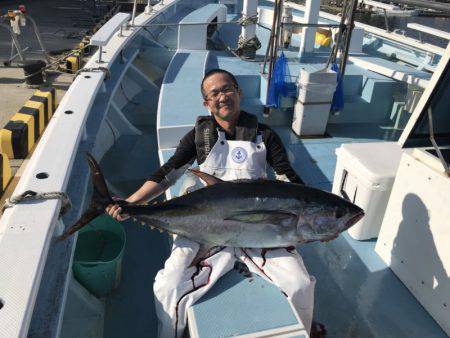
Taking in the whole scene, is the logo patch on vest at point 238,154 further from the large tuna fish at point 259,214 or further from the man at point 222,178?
the large tuna fish at point 259,214

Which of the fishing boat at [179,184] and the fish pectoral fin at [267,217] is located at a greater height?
the fish pectoral fin at [267,217]

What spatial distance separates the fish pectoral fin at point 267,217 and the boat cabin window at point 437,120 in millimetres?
1276

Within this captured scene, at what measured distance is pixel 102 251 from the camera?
3.03 m

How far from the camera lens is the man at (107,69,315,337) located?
2053 millimetres

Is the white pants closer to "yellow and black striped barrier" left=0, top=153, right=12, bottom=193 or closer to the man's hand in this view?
the man's hand

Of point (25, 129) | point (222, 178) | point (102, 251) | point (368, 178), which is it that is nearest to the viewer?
point (222, 178)

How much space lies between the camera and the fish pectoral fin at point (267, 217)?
6.41 ft

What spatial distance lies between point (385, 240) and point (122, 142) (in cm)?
320

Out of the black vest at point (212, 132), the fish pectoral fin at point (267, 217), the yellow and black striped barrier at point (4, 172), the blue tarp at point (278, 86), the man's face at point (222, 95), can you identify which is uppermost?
the man's face at point (222, 95)

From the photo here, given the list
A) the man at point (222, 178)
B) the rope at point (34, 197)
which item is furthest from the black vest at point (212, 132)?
the rope at point (34, 197)

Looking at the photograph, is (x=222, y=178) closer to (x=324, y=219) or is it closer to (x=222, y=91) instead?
(x=222, y=91)

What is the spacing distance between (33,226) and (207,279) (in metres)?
0.94

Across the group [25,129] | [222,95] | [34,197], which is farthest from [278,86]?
[25,129]

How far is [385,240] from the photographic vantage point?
294cm
